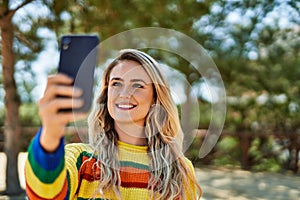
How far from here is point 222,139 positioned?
5535 mm

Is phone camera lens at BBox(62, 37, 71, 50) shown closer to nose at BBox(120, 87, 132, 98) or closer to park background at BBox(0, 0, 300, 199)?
nose at BBox(120, 87, 132, 98)

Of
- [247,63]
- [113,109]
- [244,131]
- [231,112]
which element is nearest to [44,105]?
[113,109]

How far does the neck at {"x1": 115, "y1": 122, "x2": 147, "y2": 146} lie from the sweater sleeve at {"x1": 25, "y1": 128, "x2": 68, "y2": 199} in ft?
0.96

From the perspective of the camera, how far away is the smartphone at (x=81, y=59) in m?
0.50

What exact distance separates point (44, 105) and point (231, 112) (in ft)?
15.3

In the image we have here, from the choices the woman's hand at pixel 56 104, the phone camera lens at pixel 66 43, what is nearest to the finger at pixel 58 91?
the woman's hand at pixel 56 104

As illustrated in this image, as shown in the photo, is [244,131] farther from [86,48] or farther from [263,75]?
[86,48]

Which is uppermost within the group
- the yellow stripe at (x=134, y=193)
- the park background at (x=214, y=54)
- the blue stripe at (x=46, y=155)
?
the park background at (x=214, y=54)

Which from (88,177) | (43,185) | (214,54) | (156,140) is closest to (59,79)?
(43,185)

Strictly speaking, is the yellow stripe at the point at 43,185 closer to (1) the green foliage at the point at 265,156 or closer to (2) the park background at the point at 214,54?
(2) the park background at the point at 214,54

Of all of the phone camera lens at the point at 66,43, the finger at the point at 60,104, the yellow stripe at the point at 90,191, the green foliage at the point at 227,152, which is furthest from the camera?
the green foliage at the point at 227,152

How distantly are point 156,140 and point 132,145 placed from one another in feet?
0.18

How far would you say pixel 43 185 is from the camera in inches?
20.8

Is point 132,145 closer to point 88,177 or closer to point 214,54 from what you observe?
point 88,177
